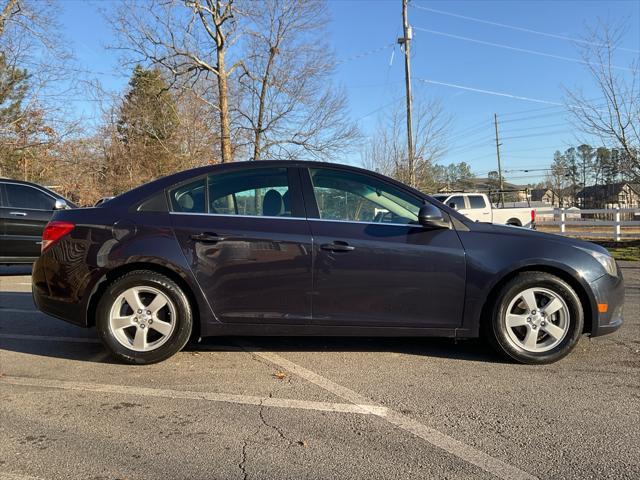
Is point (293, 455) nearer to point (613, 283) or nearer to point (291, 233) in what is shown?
point (291, 233)

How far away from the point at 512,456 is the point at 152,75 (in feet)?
76.7


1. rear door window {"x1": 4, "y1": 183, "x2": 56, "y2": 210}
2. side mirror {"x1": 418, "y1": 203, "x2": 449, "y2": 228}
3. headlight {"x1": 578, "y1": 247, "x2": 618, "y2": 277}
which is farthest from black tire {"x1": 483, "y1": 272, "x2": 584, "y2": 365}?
rear door window {"x1": 4, "y1": 183, "x2": 56, "y2": 210}

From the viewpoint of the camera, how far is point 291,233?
4.02 m

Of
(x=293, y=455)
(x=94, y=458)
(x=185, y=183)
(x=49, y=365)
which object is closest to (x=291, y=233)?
(x=185, y=183)

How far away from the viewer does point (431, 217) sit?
3.94 meters

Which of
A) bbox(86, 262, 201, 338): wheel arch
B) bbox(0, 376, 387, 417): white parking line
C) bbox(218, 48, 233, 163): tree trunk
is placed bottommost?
bbox(0, 376, 387, 417): white parking line

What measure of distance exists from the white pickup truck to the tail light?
49.4 feet

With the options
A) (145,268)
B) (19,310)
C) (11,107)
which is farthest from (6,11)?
(145,268)

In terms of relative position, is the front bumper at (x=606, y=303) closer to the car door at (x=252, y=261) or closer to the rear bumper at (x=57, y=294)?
the car door at (x=252, y=261)

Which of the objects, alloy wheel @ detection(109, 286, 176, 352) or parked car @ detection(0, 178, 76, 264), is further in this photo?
parked car @ detection(0, 178, 76, 264)

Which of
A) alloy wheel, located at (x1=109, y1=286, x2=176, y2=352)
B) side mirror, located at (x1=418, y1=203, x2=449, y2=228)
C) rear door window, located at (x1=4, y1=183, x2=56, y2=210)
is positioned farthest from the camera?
rear door window, located at (x1=4, y1=183, x2=56, y2=210)

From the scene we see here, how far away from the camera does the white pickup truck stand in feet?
→ 60.3

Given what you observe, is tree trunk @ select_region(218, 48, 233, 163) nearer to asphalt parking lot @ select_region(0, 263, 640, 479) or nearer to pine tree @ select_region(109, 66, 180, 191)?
pine tree @ select_region(109, 66, 180, 191)

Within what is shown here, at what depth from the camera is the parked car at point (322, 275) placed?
13.1 feet
